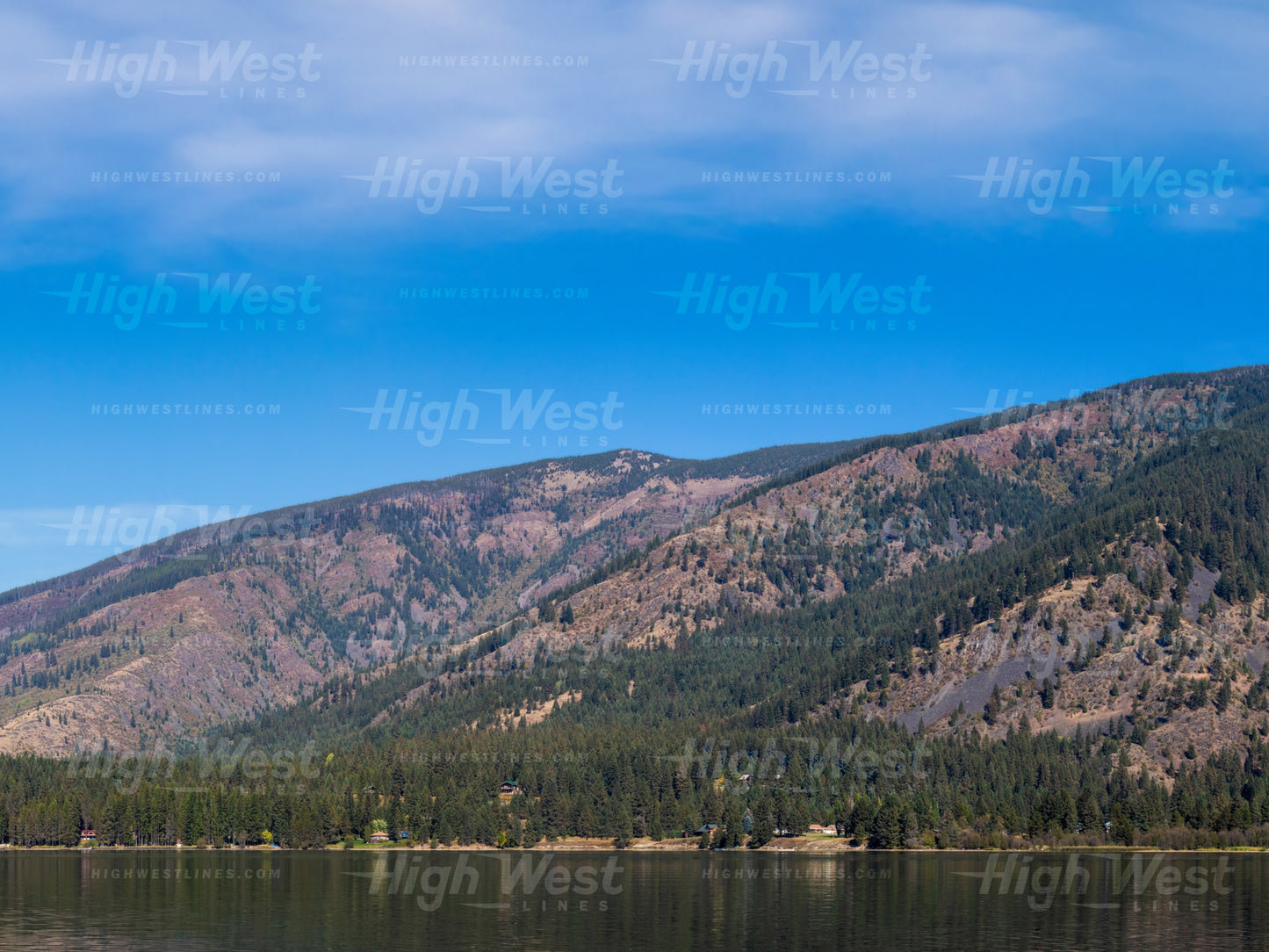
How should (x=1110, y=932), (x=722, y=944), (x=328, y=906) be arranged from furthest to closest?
(x=328, y=906), (x=1110, y=932), (x=722, y=944)

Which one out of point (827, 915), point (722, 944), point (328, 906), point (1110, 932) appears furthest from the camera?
point (328, 906)

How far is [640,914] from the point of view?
522 ft

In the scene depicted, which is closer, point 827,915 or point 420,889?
point 827,915

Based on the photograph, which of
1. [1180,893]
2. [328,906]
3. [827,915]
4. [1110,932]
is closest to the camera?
[1110,932]

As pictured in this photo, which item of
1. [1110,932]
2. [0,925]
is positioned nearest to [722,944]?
[1110,932]

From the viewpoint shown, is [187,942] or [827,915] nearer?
[187,942]

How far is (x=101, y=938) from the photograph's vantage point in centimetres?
13800

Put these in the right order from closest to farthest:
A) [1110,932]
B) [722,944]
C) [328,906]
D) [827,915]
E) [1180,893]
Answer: [722,944] → [1110,932] → [827,915] → [328,906] → [1180,893]

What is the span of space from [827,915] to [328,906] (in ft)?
200

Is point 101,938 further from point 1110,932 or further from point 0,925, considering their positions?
point 1110,932

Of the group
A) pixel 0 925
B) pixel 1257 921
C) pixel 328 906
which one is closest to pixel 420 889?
pixel 328 906

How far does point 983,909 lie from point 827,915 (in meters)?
20.7

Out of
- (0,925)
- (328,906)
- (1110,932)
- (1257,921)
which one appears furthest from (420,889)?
(1257,921)

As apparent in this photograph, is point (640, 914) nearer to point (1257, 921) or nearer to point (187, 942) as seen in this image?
point (187, 942)
